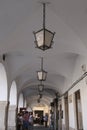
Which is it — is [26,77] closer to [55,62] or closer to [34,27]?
Answer: [55,62]

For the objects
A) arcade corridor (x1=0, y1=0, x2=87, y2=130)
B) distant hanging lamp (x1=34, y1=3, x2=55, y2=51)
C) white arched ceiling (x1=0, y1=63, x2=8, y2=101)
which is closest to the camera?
distant hanging lamp (x1=34, y1=3, x2=55, y2=51)

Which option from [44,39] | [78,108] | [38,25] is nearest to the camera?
[44,39]

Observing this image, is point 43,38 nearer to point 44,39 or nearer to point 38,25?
point 44,39

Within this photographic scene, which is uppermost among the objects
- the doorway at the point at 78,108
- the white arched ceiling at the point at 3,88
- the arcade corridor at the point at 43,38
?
the arcade corridor at the point at 43,38

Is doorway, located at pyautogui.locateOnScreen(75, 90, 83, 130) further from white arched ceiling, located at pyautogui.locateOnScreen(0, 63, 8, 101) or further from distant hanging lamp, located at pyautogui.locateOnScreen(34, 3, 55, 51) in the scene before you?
distant hanging lamp, located at pyautogui.locateOnScreen(34, 3, 55, 51)

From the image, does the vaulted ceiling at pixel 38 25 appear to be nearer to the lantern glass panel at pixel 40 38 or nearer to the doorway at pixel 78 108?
the lantern glass panel at pixel 40 38

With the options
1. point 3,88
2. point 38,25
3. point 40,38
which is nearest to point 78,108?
point 3,88

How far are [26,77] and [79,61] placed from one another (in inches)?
174

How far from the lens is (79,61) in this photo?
7.50 meters

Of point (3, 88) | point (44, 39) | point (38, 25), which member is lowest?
point (3, 88)

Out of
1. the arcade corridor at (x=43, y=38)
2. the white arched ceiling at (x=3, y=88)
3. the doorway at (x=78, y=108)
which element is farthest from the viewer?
the white arched ceiling at (x=3, y=88)

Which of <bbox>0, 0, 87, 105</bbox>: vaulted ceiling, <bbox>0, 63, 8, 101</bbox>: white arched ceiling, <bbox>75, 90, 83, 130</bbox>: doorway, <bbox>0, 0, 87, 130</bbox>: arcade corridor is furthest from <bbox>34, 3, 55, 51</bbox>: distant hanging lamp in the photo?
<bbox>75, 90, 83, 130</bbox>: doorway

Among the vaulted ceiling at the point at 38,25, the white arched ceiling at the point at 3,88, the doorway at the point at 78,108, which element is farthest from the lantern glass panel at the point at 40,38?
the doorway at the point at 78,108

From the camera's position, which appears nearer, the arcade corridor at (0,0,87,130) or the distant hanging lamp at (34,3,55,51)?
the distant hanging lamp at (34,3,55,51)
